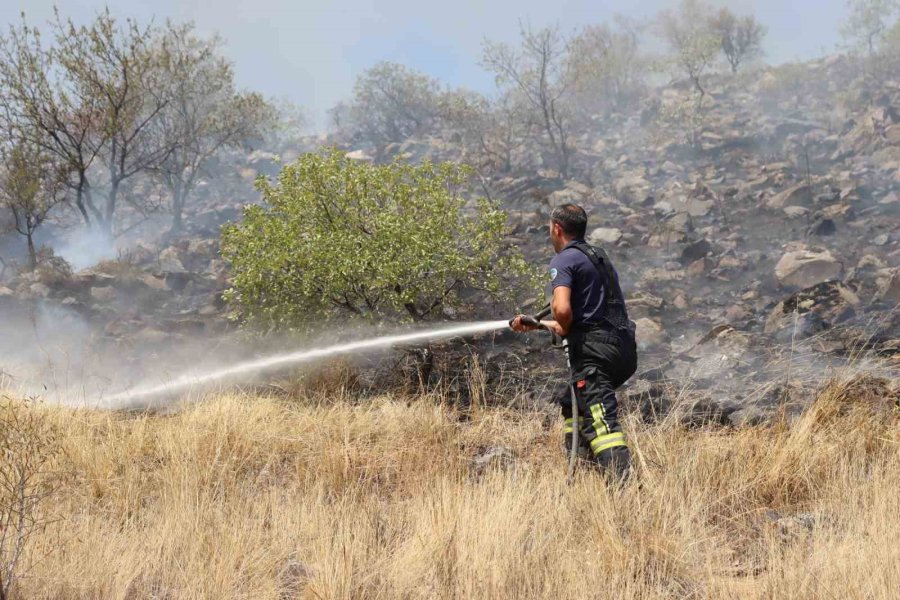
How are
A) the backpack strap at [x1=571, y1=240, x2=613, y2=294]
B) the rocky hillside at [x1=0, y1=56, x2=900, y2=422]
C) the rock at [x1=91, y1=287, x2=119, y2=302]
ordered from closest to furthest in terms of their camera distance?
the backpack strap at [x1=571, y1=240, x2=613, y2=294]
the rocky hillside at [x1=0, y1=56, x2=900, y2=422]
the rock at [x1=91, y1=287, x2=119, y2=302]

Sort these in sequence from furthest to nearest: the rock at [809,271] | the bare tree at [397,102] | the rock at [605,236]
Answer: the bare tree at [397,102]
the rock at [605,236]
the rock at [809,271]

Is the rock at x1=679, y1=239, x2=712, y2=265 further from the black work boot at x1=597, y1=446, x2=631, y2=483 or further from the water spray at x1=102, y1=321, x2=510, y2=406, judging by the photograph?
the black work boot at x1=597, y1=446, x2=631, y2=483

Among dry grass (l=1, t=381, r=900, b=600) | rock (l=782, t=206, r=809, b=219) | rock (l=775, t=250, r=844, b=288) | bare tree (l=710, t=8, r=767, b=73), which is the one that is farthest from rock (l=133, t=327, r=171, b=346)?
bare tree (l=710, t=8, r=767, b=73)

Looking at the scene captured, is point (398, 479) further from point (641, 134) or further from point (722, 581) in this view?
point (641, 134)

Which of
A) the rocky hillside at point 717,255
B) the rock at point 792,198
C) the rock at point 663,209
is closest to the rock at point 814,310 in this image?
the rocky hillside at point 717,255

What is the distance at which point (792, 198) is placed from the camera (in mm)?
16938

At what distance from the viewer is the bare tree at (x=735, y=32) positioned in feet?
125

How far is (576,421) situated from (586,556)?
978 millimetres

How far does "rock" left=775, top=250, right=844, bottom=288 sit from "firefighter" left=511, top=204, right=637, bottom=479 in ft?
32.6

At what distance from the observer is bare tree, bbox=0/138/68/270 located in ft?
49.2

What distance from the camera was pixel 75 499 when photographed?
12.0 ft

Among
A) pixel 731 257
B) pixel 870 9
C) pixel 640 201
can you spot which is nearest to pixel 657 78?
pixel 870 9

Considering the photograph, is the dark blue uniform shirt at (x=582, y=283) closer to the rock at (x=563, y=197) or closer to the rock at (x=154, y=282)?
the rock at (x=154, y=282)

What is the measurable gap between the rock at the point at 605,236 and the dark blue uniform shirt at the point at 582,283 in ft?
39.9
